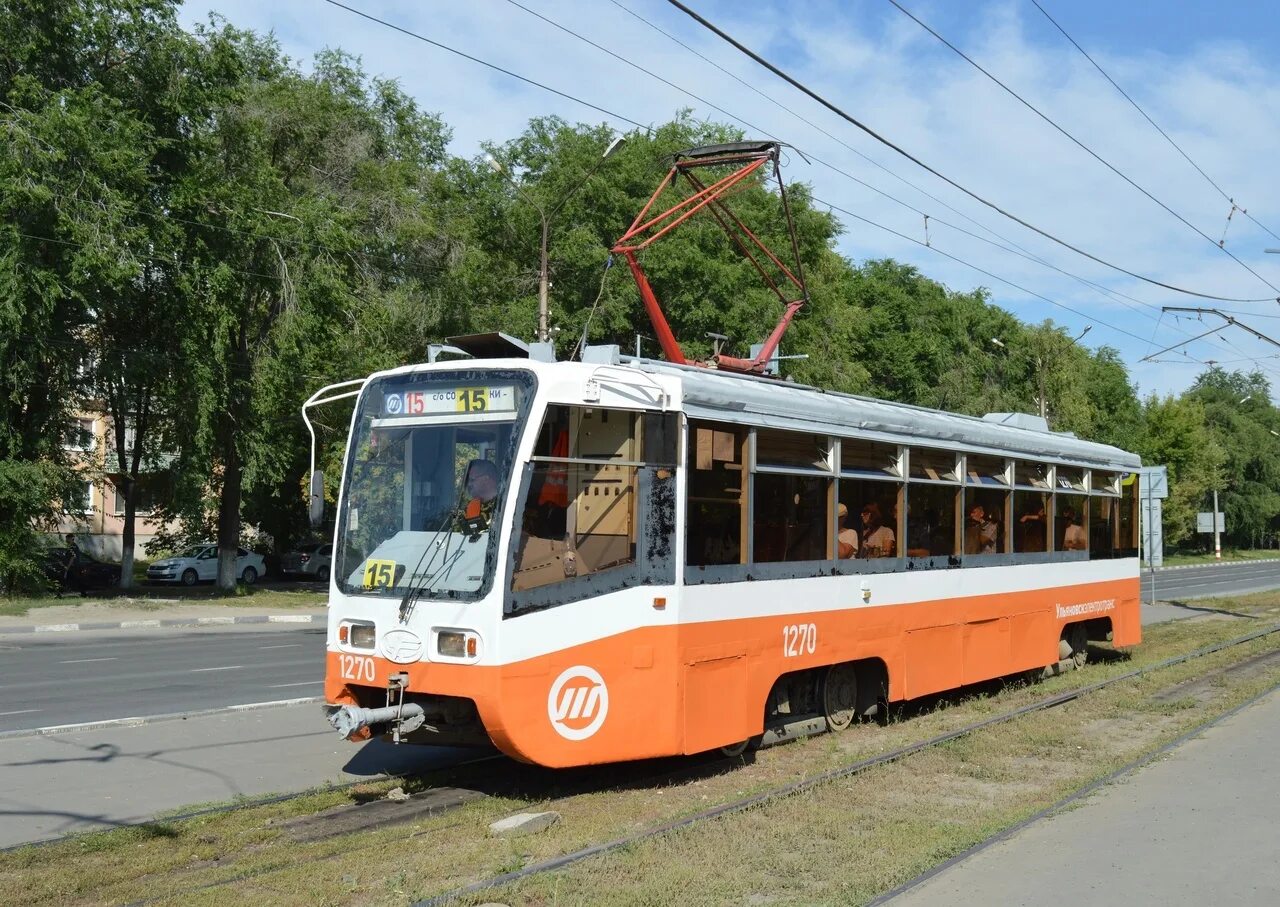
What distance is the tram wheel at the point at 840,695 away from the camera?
1076cm

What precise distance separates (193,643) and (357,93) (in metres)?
22.9

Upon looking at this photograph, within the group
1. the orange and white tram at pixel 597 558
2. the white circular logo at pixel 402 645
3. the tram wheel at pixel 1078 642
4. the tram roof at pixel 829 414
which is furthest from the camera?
the tram wheel at pixel 1078 642

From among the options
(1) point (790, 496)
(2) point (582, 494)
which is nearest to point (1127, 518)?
(1) point (790, 496)

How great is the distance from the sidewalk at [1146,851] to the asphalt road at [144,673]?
28.8 ft

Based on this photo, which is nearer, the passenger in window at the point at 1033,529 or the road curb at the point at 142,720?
the road curb at the point at 142,720

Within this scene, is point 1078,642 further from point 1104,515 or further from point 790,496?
point 790,496

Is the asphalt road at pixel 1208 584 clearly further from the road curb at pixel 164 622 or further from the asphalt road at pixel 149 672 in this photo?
the road curb at pixel 164 622

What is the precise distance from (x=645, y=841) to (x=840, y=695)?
441 cm

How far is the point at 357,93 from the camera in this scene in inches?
1538

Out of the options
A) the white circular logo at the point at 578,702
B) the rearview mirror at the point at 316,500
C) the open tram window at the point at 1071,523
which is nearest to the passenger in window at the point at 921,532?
the open tram window at the point at 1071,523

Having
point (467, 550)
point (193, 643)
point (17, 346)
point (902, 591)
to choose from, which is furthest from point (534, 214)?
point (467, 550)

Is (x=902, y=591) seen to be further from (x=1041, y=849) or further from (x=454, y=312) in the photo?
(x=454, y=312)

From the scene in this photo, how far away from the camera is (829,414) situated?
1009cm

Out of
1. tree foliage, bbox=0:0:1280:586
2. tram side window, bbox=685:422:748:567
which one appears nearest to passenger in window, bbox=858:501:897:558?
tram side window, bbox=685:422:748:567
